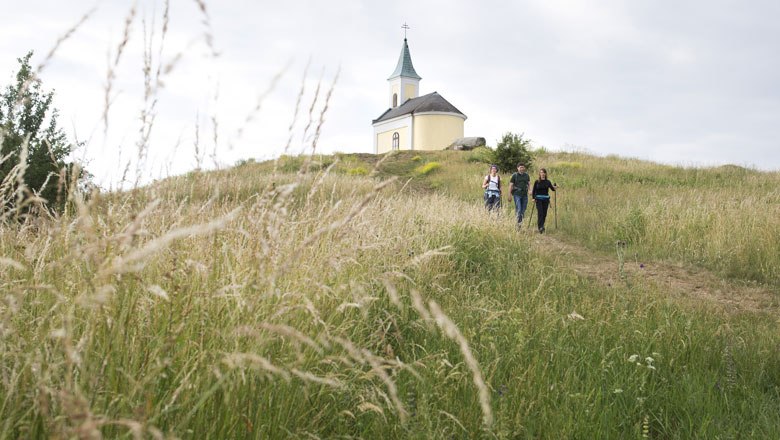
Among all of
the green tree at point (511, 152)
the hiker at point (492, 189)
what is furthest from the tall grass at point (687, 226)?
the green tree at point (511, 152)

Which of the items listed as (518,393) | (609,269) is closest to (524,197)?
(609,269)

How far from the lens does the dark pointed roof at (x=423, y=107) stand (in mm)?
41438

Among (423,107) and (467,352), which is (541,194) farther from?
(423,107)

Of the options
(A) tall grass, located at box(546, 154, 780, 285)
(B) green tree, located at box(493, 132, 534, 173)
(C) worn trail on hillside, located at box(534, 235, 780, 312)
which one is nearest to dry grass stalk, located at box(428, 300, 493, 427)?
(C) worn trail on hillside, located at box(534, 235, 780, 312)

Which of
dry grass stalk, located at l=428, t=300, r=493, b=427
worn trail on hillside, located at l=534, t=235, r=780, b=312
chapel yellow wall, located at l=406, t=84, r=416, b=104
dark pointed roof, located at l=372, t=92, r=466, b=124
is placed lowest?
worn trail on hillside, located at l=534, t=235, r=780, b=312

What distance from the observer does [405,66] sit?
170 ft

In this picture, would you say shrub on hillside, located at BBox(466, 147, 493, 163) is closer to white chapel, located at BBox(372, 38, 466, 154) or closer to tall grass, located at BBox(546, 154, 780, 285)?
tall grass, located at BBox(546, 154, 780, 285)

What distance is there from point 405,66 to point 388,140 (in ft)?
31.6

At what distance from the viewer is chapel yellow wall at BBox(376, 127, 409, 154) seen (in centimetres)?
4366

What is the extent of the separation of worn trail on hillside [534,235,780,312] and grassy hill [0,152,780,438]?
0.28 ft

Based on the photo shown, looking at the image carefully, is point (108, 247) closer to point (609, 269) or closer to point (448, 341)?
point (448, 341)

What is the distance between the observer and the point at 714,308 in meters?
6.12

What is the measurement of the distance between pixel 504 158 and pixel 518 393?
813 inches

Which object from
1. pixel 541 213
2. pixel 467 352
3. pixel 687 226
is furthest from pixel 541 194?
pixel 467 352
